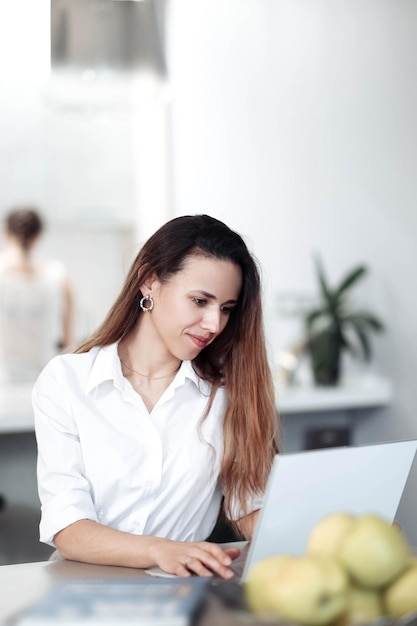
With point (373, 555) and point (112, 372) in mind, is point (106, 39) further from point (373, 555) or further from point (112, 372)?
point (373, 555)

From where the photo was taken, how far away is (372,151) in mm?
4297

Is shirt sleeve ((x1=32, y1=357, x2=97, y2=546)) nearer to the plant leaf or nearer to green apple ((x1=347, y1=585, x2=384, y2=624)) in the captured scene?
green apple ((x1=347, y1=585, x2=384, y2=624))

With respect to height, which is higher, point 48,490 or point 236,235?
point 236,235

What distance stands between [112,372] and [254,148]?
3.18 m

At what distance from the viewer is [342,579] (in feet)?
2.91

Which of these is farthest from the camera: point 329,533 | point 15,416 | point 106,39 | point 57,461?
point 106,39

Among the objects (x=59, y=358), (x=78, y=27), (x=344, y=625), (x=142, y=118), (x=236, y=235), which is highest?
(x=78, y=27)

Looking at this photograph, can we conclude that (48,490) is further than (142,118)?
No

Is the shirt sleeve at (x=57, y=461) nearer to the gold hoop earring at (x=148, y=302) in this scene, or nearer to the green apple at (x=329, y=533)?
the gold hoop earring at (x=148, y=302)

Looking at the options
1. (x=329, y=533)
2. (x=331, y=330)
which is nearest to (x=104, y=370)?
(x=329, y=533)

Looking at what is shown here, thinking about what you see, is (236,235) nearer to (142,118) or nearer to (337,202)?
(337,202)

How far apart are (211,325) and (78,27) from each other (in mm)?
2470

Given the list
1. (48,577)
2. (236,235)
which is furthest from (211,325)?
(48,577)

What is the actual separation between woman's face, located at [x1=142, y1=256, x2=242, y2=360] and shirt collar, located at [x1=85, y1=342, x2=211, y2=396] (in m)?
0.05
